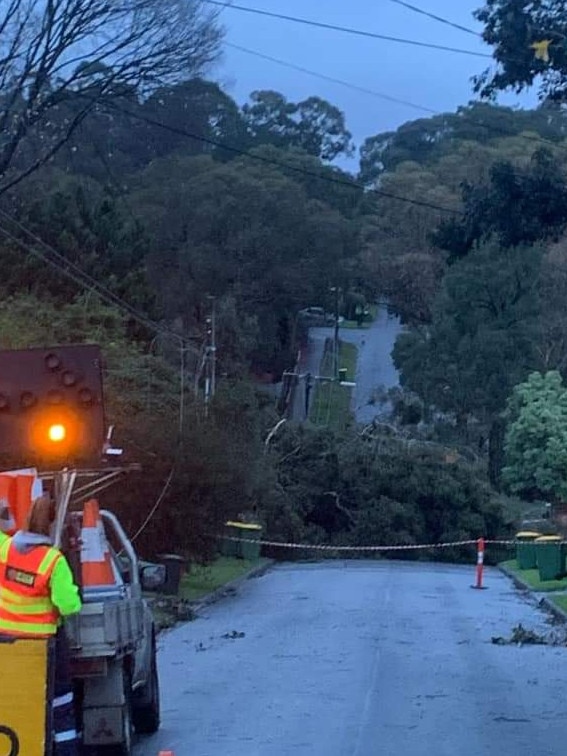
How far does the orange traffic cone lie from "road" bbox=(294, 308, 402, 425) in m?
55.9

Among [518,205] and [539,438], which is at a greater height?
[518,205]

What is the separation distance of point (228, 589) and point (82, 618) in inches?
966

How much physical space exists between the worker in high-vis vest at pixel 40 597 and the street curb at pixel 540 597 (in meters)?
17.8

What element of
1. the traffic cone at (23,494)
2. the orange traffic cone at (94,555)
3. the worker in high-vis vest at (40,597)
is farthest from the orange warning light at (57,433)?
the worker in high-vis vest at (40,597)

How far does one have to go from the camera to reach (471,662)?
59.9ft

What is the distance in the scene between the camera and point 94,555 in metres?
11.2

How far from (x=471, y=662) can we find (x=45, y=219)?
31881mm

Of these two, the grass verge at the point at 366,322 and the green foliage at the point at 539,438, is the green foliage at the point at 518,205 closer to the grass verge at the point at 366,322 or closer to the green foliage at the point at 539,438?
the green foliage at the point at 539,438

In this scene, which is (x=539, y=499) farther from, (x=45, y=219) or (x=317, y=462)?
(x=45, y=219)

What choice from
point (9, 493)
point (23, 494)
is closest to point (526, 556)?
point (23, 494)

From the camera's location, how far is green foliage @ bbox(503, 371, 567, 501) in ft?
196

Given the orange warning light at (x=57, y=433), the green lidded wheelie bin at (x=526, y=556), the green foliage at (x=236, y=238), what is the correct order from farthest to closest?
the green foliage at (x=236, y=238) → the green lidded wheelie bin at (x=526, y=556) → the orange warning light at (x=57, y=433)

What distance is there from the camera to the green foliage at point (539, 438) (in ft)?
196

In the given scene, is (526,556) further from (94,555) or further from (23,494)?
(23,494)
